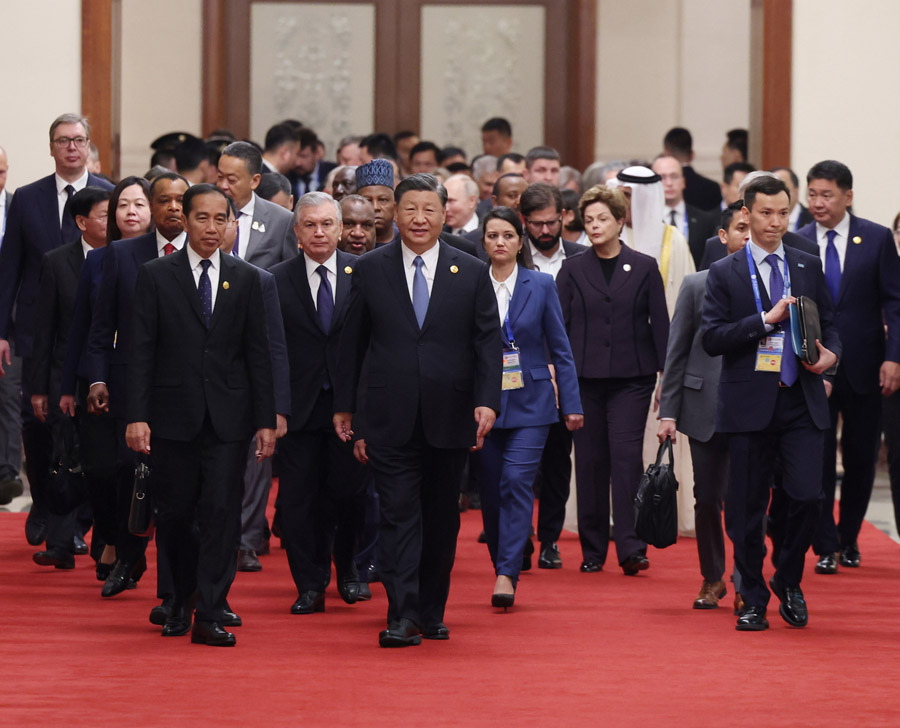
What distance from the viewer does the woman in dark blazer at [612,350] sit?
28.4ft

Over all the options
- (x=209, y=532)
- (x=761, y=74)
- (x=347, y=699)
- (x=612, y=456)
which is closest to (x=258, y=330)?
(x=209, y=532)

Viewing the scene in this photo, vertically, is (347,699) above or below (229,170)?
below

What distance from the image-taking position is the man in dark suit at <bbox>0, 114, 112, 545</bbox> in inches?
354

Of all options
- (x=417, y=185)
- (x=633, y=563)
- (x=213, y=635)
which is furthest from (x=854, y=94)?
(x=213, y=635)

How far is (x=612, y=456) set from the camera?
8.73 m

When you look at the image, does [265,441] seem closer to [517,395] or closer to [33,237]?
[517,395]

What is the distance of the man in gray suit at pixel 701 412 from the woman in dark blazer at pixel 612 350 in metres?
0.82

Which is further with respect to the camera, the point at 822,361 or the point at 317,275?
the point at 317,275

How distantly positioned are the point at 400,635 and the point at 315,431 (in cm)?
122

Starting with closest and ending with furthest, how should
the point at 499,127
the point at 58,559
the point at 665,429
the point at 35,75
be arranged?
the point at 665,429
the point at 58,559
the point at 35,75
the point at 499,127

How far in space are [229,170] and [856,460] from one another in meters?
3.38

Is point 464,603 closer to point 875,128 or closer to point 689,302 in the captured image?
point 689,302

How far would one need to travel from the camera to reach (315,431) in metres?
7.43

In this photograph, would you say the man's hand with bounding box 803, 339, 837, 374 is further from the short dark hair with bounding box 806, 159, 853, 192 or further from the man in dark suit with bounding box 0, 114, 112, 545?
the man in dark suit with bounding box 0, 114, 112, 545
